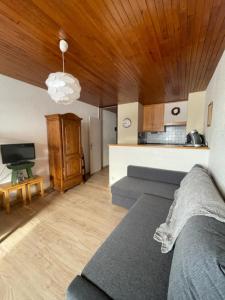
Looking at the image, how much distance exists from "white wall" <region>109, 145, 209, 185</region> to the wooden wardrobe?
92 centimetres

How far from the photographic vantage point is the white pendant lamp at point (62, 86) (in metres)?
1.37

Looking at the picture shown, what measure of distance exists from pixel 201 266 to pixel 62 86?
1639mm

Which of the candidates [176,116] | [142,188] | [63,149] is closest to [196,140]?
[142,188]

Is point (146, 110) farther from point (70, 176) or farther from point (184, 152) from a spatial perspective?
point (70, 176)

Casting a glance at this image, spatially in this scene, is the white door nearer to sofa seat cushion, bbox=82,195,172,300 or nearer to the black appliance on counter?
the black appliance on counter

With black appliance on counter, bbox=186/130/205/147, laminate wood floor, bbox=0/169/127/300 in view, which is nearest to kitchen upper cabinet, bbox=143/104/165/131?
black appliance on counter, bbox=186/130/205/147

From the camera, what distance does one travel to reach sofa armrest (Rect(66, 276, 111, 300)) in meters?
0.73

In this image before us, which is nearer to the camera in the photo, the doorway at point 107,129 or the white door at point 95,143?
the white door at point 95,143

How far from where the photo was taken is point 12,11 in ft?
3.89

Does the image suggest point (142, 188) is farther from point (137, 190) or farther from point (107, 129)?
point (107, 129)

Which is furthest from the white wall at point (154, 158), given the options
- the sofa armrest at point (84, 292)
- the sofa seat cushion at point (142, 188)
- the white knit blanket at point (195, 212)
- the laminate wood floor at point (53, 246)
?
the sofa armrest at point (84, 292)

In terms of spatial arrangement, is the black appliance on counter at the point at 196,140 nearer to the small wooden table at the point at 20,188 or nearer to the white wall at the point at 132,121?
the white wall at the point at 132,121

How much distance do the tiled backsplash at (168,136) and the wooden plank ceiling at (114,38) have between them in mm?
2188

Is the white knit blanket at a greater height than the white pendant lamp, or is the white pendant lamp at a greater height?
the white pendant lamp
